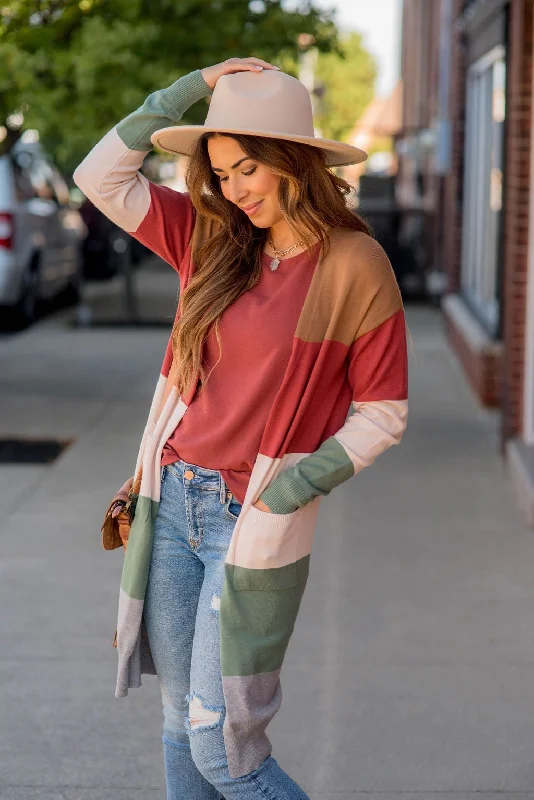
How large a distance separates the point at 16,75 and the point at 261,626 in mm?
6390

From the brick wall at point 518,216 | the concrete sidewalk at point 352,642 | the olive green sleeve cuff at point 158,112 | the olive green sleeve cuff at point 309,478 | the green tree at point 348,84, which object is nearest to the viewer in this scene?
the olive green sleeve cuff at point 309,478

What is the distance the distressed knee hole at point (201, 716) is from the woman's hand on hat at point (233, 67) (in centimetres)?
130

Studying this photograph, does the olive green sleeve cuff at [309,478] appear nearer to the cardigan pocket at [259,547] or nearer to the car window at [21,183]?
the cardigan pocket at [259,547]

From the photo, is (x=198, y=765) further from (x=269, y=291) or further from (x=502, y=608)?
(x=502, y=608)

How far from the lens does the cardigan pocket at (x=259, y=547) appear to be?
269cm

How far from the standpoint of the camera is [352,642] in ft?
16.0

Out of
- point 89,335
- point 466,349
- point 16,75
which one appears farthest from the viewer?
point 89,335

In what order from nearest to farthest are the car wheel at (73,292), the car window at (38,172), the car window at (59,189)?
the car window at (38,172)
the car window at (59,189)
the car wheel at (73,292)

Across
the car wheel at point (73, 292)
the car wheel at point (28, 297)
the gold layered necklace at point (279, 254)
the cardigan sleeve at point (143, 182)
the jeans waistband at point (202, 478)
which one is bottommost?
the car wheel at point (73, 292)

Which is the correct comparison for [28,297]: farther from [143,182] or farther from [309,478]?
[309,478]

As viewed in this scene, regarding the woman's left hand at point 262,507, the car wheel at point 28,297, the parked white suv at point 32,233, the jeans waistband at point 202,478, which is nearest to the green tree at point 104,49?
the parked white suv at point 32,233

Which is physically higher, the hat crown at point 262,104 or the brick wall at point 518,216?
the hat crown at point 262,104

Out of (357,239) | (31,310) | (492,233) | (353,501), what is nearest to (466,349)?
(492,233)

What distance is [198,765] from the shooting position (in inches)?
108
